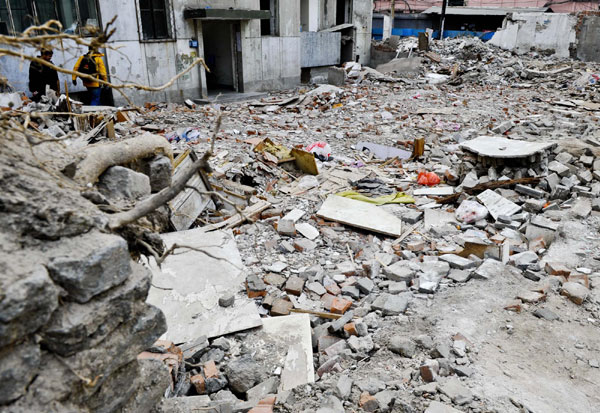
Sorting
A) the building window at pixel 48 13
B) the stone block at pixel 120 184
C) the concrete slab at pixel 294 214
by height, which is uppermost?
the building window at pixel 48 13

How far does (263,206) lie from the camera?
641 cm

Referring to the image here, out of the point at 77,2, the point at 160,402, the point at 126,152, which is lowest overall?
the point at 160,402

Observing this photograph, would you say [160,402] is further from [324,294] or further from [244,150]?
[244,150]

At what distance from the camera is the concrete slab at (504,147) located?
23.0 ft

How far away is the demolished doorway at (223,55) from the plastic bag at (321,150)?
25.3ft

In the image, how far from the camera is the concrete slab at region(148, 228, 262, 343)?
12.5 ft

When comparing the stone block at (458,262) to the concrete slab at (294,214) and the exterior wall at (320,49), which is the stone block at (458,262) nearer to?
the concrete slab at (294,214)

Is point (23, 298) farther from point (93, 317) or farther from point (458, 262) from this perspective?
point (458, 262)

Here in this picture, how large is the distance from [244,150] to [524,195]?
192 inches

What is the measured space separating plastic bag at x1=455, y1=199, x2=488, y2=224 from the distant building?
7215 millimetres

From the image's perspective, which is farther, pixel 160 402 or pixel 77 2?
pixel 77 2

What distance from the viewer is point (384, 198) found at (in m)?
6.96

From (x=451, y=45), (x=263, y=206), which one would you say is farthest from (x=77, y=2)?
(x=451, y=45)

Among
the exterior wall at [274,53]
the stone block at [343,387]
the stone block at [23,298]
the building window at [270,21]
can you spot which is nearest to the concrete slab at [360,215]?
the stone block at [343,387]
